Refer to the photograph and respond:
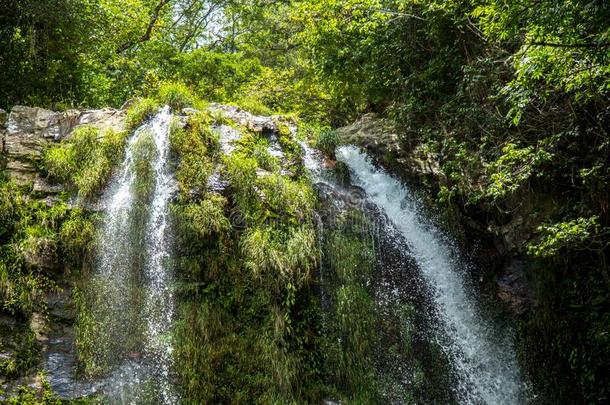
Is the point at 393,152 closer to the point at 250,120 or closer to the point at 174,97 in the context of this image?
the point at 250,120

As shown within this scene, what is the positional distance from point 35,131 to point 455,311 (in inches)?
304

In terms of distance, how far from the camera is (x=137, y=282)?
681 centimetres

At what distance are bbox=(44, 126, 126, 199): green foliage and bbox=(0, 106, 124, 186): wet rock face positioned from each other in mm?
229

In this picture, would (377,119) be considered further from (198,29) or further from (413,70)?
(198,29)

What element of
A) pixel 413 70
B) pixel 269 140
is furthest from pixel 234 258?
pixel 413 70

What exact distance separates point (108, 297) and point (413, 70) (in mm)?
7155

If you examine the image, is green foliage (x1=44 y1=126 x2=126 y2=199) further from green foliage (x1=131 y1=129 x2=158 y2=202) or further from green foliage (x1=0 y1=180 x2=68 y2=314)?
green foliage (x1=0 y1=180 x2=68 y2=314)

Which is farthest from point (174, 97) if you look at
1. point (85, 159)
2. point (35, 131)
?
point (35, 131)

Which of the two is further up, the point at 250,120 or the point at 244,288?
the point at 250,120

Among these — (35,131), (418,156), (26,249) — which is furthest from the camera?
(418,156)

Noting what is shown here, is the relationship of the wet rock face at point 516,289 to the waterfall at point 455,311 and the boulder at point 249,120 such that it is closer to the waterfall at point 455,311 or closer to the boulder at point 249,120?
the waterfall at point 455,311

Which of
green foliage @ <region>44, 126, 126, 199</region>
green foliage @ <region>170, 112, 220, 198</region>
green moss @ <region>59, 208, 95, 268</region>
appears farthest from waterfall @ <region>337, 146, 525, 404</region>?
green moss @ <region>59, 208, 95, 268</region>

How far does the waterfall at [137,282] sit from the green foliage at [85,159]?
0.68ft

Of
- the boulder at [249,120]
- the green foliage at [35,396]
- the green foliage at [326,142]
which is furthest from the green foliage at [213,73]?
the green foliage at [35,396]
